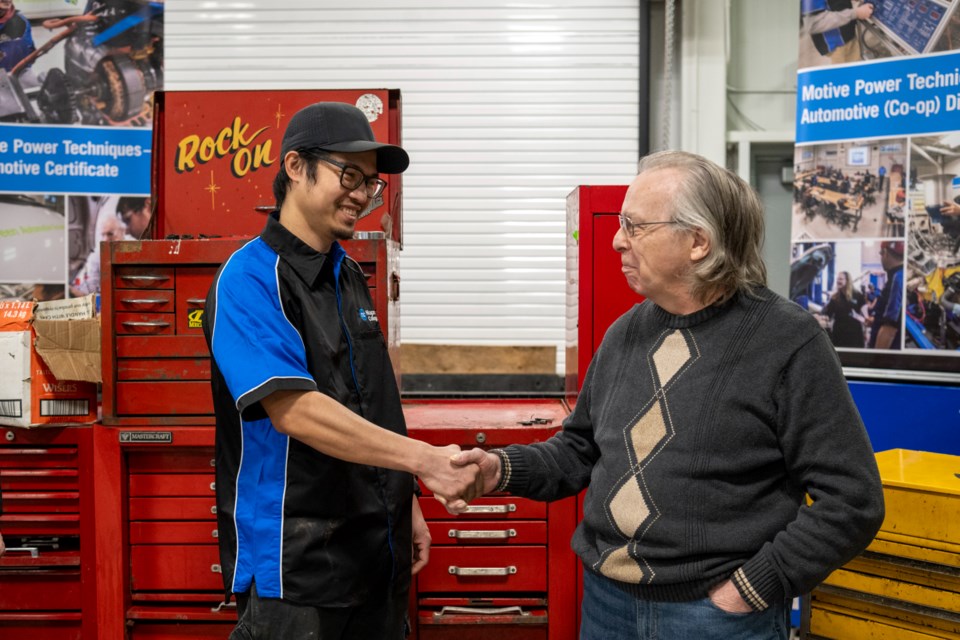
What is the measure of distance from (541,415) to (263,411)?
1.46 m

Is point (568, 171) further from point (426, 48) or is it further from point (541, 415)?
point (541, 415)

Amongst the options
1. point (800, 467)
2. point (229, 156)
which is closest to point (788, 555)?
point (800, 467)

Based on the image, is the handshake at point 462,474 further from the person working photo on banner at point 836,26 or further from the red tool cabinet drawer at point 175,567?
the person working photo on banner at point 836,26

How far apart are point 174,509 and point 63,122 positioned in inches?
117

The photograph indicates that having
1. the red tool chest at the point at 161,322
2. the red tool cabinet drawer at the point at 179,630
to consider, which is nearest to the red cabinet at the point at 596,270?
the red tool chest at the point at 161,322

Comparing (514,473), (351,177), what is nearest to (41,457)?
(351,177)

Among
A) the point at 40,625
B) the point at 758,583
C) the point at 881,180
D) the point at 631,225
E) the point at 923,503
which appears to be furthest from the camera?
the point at 881,180

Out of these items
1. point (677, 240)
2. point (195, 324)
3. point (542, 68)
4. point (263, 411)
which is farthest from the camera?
point (542, 68)

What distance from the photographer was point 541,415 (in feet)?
9.87

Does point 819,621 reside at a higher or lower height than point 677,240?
lower

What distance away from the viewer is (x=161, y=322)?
8.85ft

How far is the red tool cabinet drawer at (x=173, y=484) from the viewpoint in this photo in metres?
2.81

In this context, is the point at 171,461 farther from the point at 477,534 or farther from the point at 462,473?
the point at 462,473

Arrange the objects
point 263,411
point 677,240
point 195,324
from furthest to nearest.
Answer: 1. point 195,324
2. point 263,411
3. point 677,240
